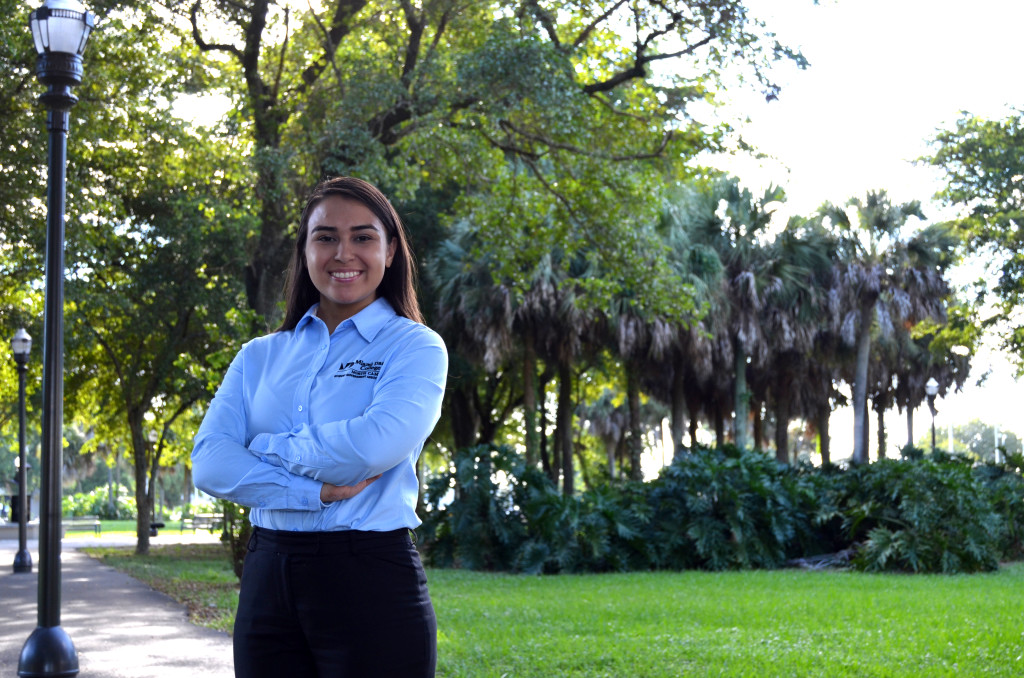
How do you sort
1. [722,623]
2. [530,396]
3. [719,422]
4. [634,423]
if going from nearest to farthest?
[722,623] < [530,396] < [634,423] < [719,422]

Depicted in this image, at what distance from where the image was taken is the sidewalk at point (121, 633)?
25.6 ft

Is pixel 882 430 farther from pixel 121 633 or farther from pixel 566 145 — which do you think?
pixel 121 633

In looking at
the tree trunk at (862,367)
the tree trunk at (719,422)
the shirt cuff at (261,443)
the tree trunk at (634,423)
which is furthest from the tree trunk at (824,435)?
the shirt cuff at (261,443)

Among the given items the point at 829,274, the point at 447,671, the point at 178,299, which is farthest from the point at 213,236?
the point at 829,274

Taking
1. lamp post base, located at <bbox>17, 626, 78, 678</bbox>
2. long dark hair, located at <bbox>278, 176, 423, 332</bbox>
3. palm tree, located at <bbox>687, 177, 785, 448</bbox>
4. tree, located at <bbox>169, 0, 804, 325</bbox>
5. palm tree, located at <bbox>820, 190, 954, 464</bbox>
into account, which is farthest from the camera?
palm tree, located at <bbox>820, 190, 954, 464</bbox>

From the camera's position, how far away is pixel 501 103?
45.1 ft

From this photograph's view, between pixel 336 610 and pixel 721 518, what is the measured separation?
14.8 m

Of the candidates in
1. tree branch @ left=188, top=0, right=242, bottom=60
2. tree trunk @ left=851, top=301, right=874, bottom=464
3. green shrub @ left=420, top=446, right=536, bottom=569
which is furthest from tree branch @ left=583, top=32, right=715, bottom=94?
tree trunk @ left=851, top=301, right=874, bottom=464

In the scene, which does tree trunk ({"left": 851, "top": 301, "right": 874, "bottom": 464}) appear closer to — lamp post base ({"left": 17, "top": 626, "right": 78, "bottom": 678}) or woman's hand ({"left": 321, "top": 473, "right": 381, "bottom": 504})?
lamp post base ({"left": 17, "top": 626, "right": 78, "bottom": 678})

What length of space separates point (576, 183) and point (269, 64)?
520cm

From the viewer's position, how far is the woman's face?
264 centimetres

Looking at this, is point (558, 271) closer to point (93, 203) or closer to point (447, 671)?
point (93, 203)

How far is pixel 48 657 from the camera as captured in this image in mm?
6781

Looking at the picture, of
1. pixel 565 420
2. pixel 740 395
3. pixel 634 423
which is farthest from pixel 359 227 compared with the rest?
pixel 740 395
